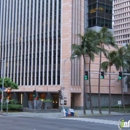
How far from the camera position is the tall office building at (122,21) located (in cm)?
16938

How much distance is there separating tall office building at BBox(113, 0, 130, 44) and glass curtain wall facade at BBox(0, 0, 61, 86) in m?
88.8

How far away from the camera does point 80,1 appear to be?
75750 millimetres

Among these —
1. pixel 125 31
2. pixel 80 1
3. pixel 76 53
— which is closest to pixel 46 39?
pixel 80 1

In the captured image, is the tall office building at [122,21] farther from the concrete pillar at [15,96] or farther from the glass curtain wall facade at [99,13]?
the concrete pillar at [15,96]

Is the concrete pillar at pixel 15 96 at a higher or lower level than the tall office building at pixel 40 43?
lower

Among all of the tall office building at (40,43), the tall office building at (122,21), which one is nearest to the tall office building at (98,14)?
the tall office building at (40,43)

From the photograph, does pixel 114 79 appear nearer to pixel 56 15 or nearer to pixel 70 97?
pixel 70 97

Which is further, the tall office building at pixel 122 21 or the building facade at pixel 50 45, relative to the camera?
the tall office building at pixel 122 21

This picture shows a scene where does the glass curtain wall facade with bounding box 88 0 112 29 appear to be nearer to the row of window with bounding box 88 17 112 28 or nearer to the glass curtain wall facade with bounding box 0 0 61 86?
the row of window with bounding box 88 17 112 28

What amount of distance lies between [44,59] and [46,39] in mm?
4878

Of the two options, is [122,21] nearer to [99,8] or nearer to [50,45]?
[99,8]

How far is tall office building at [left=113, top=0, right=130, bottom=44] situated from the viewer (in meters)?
169

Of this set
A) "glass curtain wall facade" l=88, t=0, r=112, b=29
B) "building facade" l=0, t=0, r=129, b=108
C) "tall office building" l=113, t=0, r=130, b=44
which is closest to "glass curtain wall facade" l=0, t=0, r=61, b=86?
"building facade" l=0, t=0, r=129, b=108

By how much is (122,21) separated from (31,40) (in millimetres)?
99431
